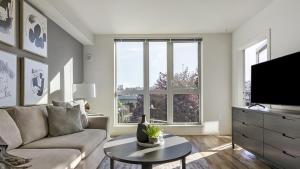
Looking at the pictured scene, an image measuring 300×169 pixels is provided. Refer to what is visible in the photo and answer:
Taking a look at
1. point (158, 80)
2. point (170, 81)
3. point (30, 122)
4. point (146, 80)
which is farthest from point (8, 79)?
point (170, 81)

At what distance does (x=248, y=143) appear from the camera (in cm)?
389

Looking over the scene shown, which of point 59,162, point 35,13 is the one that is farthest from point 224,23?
point 59,162

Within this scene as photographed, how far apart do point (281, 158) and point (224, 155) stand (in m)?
1.21

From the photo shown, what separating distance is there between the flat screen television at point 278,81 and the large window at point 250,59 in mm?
796

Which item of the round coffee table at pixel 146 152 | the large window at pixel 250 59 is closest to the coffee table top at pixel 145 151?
the round coffee table at pixel 146 152

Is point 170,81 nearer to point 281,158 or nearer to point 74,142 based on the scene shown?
point 281,158

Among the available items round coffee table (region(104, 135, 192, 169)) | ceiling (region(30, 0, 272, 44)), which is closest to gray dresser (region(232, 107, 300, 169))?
round coffee table (region(104, 135, 192, 169))

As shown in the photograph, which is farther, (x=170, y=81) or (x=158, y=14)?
(x=170, y=81)

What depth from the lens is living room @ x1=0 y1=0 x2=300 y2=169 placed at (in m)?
2.69

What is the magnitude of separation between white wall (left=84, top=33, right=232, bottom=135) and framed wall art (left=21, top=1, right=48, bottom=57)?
215 centimetres

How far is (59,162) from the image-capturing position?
2092 mm

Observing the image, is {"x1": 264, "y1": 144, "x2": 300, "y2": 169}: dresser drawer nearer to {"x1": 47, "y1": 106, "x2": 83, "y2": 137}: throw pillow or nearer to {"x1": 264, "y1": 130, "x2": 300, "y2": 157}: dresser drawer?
→ {"x1": 264, "y1": 130, "x2": 300, "y2": 157}: dresser drawer

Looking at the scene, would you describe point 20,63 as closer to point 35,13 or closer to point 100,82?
point 35,13

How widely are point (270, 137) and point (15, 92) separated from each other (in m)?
3.13
